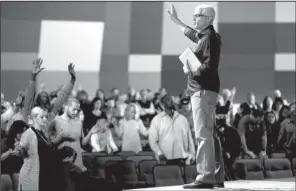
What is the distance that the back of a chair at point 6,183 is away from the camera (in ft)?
20.3

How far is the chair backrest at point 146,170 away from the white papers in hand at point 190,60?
125 inches

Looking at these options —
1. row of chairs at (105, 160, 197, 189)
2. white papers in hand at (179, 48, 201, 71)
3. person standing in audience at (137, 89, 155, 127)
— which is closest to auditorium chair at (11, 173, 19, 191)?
row of chairs at (105, 160, 197, 189)

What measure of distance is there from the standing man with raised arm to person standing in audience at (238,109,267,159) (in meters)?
4.63

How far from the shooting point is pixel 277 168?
8.68 meters

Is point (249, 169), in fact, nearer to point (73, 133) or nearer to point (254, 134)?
Result: point (254, 134)

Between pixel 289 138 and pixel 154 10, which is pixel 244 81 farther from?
pixel 289 138

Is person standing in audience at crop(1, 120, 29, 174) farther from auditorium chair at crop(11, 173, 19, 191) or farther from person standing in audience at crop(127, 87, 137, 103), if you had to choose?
person standing in audience at crop(127, 87, 137, 103)

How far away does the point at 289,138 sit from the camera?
32.3ft

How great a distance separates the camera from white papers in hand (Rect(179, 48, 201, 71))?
4.80m

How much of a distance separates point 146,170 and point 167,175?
0.56 meters

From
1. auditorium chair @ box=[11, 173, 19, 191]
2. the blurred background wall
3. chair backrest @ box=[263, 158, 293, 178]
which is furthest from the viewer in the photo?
the blurred background wall

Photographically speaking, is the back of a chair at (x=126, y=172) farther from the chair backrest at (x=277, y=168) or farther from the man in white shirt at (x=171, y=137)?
the chair backrest at (x=277, y=168)

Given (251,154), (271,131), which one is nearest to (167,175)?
(251,154)

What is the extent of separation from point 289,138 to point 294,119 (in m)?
0.36
